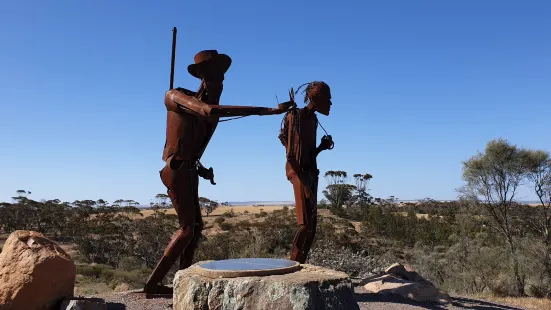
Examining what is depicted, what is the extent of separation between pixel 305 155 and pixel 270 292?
3.02 metres

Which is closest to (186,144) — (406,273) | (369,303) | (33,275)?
(33,275)

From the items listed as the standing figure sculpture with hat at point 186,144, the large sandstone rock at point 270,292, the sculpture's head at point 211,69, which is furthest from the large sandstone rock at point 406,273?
the sculpture's head at point 211,69

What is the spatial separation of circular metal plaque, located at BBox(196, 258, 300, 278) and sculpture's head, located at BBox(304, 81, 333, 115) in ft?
8.96

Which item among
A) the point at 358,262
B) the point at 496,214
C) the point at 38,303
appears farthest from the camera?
the point at 496,214

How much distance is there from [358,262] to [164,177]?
26.1ft

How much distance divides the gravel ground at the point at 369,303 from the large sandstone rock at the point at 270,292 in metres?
1.46

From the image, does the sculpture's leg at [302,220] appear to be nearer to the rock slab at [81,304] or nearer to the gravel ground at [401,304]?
the gravel ground at [401,304]

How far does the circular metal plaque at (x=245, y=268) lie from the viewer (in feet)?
12.6

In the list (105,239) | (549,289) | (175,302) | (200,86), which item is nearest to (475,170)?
(549,289)

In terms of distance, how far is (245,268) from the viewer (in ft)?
13.1

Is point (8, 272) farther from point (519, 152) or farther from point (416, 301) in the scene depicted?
point (519, 152)

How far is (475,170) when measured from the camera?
16.7 m

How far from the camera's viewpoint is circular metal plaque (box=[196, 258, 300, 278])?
151 inches

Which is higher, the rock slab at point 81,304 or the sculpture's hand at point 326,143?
the sculpture's hand at point 326,143
